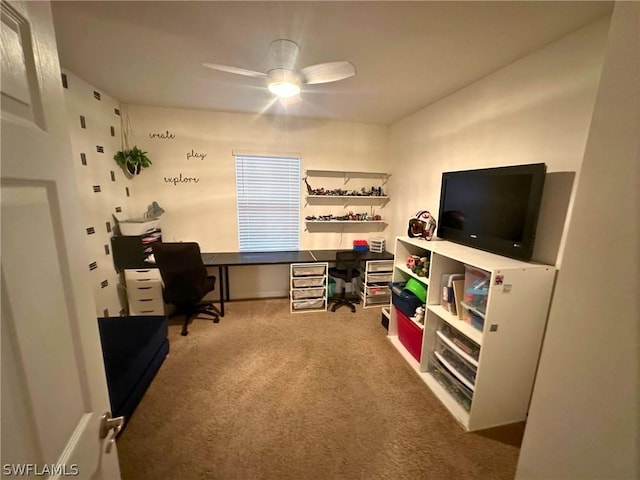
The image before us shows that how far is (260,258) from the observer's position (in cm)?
333

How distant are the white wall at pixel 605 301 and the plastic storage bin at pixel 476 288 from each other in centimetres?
114

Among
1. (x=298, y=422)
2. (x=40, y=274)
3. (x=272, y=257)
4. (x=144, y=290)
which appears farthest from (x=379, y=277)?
(x=40, y=274)

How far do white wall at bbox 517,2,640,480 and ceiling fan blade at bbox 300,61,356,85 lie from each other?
135 cm

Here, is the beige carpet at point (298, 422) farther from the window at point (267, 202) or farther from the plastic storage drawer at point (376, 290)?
the window at point (267, 202)

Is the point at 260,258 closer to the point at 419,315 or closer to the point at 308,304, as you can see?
the point at 308,304

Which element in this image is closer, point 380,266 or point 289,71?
point 289,71

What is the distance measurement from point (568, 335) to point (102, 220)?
352 cm

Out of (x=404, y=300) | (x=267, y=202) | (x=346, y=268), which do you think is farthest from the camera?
(x=267, y=202)

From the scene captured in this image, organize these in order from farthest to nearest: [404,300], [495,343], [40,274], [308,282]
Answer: [308,282] < [404,300] < [495,343] < [40,274]

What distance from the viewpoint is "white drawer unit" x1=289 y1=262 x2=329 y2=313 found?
3299mm

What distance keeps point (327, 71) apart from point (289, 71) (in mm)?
292

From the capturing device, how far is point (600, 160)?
0.57 meters

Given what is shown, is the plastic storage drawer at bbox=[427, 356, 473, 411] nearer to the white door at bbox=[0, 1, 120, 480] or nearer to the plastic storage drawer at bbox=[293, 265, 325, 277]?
the plastic storage drawer at bbox=[293, 265, 325, 277]

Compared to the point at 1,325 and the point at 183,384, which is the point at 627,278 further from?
the point at 183,384
